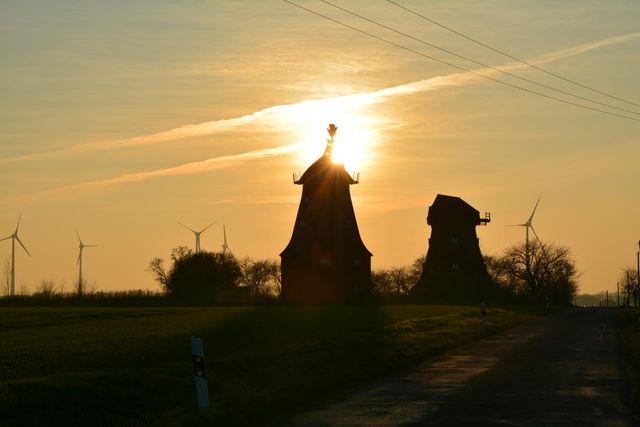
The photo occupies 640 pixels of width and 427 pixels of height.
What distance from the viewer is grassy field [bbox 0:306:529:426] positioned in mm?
17312

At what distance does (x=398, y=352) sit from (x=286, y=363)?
574cm

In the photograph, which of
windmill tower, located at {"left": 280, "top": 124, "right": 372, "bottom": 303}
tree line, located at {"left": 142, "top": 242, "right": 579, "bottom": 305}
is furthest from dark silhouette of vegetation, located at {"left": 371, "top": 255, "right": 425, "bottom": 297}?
windmill tower, located at {"left": 280, "top": 124, "right": 372, "bottom": 303}

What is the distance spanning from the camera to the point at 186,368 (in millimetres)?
22625

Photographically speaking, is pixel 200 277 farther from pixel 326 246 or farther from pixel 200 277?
pixel 326 246

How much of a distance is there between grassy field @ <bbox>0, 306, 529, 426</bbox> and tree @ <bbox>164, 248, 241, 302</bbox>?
7243cm

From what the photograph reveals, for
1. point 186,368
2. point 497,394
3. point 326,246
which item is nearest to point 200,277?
point 326,246

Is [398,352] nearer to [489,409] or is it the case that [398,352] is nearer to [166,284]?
[489,409]

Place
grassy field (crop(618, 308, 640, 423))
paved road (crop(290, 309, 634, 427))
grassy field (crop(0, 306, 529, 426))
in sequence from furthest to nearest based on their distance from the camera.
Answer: grassy field (crop(618, 308, 640, 423)) → grassy field (crop(0, 306, 529, 426)) → paved road (crop(290, 309, 634, 427))

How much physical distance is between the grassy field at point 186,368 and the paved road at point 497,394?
111 cm

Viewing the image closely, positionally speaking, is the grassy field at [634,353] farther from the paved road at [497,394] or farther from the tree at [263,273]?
the tree at [263,273]

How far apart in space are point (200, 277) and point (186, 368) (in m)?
96.8

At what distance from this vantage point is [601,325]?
169ft

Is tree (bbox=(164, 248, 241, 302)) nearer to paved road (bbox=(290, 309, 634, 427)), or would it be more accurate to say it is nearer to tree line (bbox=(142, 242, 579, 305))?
tree line (bbox=(142, 242, 579, 305))

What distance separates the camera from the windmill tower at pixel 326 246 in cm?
9431
